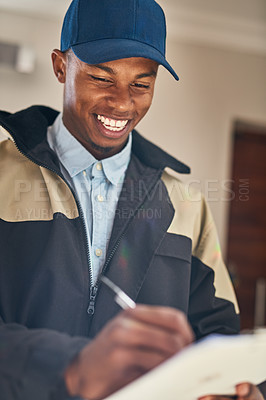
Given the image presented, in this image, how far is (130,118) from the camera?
0.67 meters

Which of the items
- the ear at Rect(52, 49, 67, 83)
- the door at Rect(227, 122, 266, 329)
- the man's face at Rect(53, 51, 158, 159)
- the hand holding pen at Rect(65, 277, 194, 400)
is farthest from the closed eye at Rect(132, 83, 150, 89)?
the door at Rect(227, 122, 266, 329)

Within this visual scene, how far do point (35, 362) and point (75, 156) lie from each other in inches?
12.0

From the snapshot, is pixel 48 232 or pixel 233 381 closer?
pixel 233 381

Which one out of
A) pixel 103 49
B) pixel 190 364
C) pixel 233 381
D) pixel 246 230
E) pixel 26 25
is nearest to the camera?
pixel 190 364

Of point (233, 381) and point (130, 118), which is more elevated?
point (130, 118)

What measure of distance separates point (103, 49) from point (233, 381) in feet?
1.30

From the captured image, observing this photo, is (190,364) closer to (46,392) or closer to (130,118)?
(46,392)

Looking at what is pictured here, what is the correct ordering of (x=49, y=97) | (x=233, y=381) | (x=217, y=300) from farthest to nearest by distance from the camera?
(x=49, y=97), (x=217, y=300), (x=233, y=381)

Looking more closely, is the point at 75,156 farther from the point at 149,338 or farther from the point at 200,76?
the point at 200,76

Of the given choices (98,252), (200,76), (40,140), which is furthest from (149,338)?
(200,76)

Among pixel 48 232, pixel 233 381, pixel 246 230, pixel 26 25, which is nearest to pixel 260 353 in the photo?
pixel 233 381

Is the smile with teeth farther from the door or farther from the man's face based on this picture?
the door

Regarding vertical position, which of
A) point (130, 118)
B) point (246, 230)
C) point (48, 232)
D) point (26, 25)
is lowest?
point (246, 230)

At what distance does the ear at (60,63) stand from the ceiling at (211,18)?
3.59 feet
